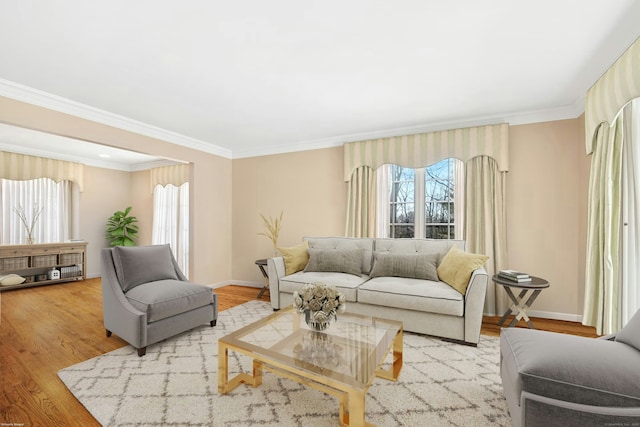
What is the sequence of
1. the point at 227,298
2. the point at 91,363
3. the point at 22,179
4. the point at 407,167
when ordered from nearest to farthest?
the point at 91,363 < the point at 407,167 < the point at 227,298 < the point at 22,179

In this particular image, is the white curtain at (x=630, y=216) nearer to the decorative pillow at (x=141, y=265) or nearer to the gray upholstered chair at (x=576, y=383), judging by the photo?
the gray upholstered chair at (x=576, y=383)

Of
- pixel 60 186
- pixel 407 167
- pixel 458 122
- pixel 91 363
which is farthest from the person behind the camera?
pixel 60 186

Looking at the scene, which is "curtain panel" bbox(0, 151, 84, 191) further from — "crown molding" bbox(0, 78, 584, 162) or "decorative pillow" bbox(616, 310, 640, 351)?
"decorative pillow" bbox(616, 310, 640, 351)

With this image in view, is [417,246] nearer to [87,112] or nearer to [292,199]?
[292,199]

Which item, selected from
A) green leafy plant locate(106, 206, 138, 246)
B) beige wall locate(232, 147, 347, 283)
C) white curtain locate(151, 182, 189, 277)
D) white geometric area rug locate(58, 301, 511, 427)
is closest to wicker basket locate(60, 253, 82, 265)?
green leafy plant locate(106, 206, 138, 246)

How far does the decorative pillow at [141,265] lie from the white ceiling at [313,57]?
66.8 inches

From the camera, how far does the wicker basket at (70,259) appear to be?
5.68 m

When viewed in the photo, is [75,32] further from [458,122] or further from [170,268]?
[458,122]

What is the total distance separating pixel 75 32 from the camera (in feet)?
6.90

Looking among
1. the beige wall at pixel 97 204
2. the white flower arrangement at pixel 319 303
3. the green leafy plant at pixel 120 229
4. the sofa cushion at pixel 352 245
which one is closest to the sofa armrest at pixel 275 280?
the sofa cushion at pixel 352 245

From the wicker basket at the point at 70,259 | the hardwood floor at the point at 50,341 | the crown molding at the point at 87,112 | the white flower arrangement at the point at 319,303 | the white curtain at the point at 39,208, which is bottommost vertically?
the hardwood floor at the point at 50,341

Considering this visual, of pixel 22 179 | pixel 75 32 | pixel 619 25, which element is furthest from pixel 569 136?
pixel 22 179

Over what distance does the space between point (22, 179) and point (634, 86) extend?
→ 27.7 ft

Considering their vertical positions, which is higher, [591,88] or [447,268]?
[591,88]
